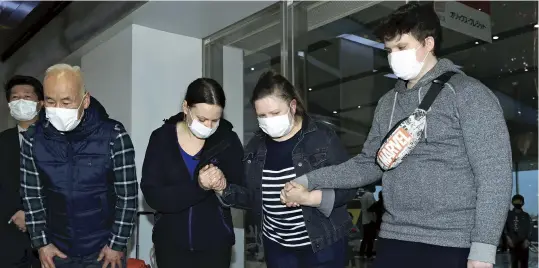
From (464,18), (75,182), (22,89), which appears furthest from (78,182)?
(464,18)

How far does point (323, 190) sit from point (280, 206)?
0.23 metres

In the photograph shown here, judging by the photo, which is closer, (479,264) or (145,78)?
(479,264)

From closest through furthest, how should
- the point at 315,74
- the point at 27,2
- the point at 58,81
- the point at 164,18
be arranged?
1. the point at 58,81
2. the point at 315,74
3. the point at 164,18
4. the point at 27,2

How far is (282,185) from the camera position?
2.46 meters

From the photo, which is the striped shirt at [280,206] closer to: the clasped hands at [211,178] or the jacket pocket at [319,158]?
the jacket pocket at [319,158]

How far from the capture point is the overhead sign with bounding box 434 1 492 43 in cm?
435

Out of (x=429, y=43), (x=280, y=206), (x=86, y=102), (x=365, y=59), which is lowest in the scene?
(x=280, y=206)

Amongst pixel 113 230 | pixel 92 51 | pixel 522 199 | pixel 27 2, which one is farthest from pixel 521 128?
pixel 27 2

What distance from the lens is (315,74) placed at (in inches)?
205

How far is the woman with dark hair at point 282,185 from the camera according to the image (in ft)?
7.93

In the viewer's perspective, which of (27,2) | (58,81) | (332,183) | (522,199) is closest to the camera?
(332,183)

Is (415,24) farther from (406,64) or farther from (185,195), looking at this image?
(185,195)

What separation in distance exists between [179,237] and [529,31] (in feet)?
9.53

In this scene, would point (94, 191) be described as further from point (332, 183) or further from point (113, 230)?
point (332, 183)
